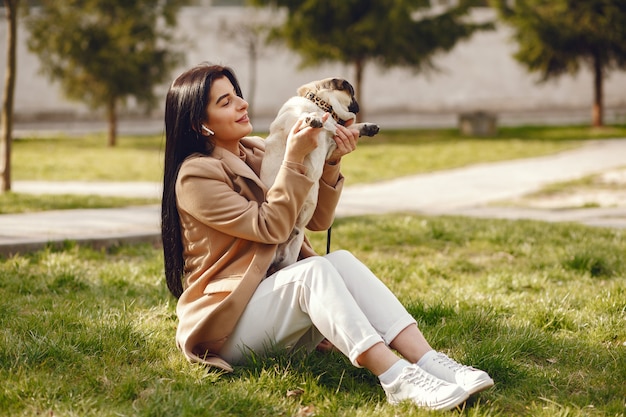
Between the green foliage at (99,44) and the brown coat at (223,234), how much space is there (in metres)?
16.1

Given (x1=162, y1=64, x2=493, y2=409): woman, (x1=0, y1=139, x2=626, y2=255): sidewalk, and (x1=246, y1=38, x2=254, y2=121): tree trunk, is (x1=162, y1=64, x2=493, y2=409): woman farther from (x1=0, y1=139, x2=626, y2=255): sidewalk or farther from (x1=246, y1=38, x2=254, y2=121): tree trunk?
(x1=246, y1=38, x2=254, y2=121): tree trunk

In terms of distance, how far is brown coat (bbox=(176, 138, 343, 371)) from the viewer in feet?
10.6

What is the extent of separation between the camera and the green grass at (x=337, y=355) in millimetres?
3148

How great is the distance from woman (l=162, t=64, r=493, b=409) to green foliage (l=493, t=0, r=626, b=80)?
18.0m

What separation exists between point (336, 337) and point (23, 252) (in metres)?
3.56

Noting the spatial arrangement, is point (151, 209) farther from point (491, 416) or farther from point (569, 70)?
point (569, 70)

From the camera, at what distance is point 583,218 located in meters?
8.23

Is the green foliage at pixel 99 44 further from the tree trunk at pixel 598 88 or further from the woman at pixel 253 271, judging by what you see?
the woman at pixel 253 271

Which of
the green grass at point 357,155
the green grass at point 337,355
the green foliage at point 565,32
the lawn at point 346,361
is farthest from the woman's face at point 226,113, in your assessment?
the green foliage at point 565,32

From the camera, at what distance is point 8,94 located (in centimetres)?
955

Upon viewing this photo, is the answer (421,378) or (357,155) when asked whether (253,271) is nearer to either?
(421,378)

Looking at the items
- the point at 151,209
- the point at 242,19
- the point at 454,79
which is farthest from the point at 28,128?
the point at 151,209

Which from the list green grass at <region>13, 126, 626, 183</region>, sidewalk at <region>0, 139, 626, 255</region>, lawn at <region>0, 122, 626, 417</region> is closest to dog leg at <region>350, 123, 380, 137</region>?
lawn at <region>0, 122, 626, 417</region>

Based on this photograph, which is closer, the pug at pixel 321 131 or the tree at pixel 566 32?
the pug at pixel 321 131
